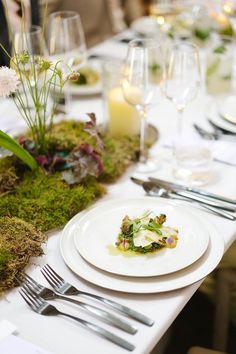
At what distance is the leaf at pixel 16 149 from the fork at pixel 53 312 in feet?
1.08

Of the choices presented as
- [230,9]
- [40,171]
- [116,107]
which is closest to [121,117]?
[116,107]

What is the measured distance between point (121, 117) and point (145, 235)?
58 cm

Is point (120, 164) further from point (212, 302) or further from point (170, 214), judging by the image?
point (212, 302)

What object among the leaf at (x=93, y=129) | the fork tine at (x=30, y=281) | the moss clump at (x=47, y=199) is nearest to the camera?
the fork tine at (x=30, y=281)

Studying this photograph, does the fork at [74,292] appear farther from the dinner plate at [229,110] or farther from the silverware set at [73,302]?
the dinner plate at [229,110]

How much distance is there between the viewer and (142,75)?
123 centimetres

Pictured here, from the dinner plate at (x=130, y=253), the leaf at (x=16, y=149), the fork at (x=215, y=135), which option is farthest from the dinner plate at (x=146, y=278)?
the fork at (x=215, y=135)

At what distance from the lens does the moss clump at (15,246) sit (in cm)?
88

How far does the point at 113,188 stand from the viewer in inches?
47.6

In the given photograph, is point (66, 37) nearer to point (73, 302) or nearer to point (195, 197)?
point (195, 197)

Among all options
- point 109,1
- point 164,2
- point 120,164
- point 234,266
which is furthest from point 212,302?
point 109,1

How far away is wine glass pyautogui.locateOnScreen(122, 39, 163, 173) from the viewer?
3.97 feet

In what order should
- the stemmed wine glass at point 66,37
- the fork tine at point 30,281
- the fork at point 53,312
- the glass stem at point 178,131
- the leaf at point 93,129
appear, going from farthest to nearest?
the stemmed wine glass at point 66,37
the glass stem at point 178,131
the leaf at point 93,129
the fork tine at point 30,281
the fork at point 53,312

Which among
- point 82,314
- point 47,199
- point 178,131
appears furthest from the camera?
point 178,131
